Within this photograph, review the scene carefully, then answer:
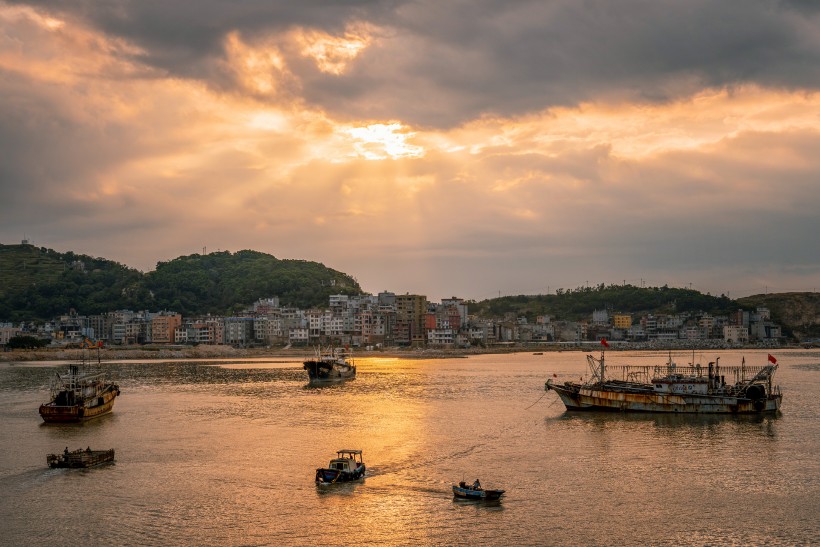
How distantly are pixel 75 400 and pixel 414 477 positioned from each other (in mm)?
38813

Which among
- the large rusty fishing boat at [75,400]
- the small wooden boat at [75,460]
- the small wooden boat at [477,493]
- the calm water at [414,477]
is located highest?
the large rusty fishing boat at [75,400]

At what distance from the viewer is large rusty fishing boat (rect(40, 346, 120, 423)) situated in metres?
65.9

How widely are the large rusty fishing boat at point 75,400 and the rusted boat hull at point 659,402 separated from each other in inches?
1623

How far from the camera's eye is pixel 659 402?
2785 inches

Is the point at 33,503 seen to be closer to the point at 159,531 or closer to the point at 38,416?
the point at 159,531

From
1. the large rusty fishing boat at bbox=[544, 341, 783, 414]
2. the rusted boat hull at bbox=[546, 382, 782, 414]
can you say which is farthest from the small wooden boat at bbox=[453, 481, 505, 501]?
the rusted boat hull at bbox=[546, 382, 782, 414]

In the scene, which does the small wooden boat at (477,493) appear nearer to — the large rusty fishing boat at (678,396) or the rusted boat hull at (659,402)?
the large rusty fishing boat at (678,396)

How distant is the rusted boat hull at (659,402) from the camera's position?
229ft

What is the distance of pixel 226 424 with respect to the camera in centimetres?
6412

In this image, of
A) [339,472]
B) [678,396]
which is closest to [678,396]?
[678,396]

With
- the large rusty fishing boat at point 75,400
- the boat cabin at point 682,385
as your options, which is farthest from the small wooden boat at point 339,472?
the boat cabin at point 682,385

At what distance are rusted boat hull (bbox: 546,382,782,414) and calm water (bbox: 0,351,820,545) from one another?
5.86 ft

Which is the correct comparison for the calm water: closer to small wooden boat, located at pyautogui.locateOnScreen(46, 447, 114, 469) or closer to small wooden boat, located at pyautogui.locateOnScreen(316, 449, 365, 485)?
small wooden boat, located at pyautogui.locateOnScreen(316, 449, 365, 485)

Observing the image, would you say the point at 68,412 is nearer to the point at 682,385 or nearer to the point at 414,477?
the point at 414,477
